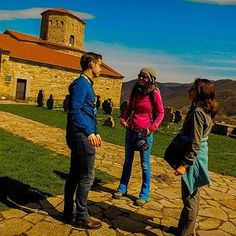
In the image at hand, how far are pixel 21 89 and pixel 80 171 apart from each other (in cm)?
2469

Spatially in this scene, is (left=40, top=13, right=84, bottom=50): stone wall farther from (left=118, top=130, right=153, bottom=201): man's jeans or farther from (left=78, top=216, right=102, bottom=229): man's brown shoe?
(left=78, top=216, right=102, bottom=229): man's brown shoe

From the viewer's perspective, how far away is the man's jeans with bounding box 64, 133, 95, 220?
3619 millimetres

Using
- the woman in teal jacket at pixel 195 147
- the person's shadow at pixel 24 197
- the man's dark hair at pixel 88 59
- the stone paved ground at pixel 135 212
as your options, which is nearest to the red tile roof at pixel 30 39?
the stone paved ground at pixel 135 212

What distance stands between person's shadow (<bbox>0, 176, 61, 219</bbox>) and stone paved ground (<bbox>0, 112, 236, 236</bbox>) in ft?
0.09

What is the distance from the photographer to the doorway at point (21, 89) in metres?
26.8

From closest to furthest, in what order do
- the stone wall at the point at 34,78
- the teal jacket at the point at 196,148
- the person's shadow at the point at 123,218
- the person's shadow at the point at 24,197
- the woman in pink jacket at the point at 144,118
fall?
the teal jacket at the point at 196,148 → the person's shadow at the point at 123,218 → the person's shadow at the point at 24,197 → the woman in pink jacket at the point at 144,118 → the stone wall at the point at 34,78

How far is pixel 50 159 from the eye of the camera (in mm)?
6883

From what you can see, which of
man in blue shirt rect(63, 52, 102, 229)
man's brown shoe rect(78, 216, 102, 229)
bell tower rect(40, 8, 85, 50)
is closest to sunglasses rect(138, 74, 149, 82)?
man in blue shirt rect(63, 52, 102, 229)

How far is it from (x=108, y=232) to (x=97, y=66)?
6.44 ft

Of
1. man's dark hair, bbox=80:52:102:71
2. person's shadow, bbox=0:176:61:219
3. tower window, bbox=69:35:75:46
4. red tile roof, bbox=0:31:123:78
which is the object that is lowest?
person's shadow, bbox=0:176:61:219

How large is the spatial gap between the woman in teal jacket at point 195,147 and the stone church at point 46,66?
23.1 meters

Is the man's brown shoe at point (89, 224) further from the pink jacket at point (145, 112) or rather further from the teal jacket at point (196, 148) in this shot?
the pink jacket at point (145, 112)

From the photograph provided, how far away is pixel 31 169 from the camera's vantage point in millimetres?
5898

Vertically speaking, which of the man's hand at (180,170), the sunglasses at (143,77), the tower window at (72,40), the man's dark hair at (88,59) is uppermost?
the tower window at (72,40)
